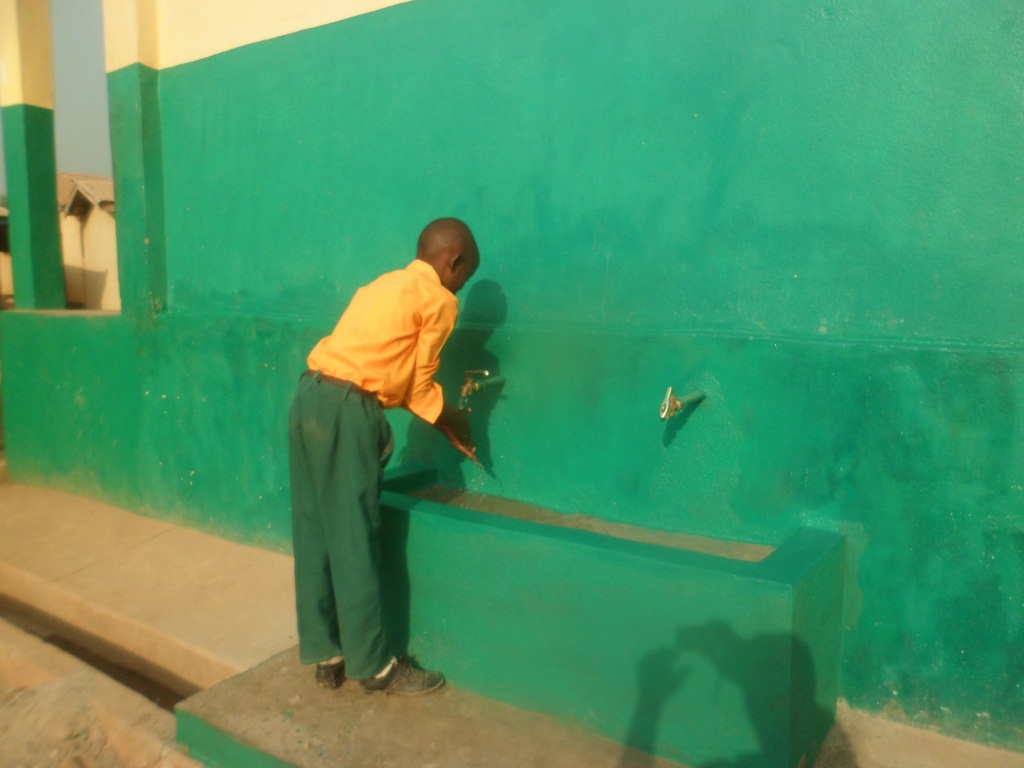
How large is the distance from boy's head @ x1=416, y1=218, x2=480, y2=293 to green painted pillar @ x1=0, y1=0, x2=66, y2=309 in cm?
430

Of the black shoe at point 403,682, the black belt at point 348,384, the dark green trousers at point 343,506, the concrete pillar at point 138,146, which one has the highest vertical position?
the concrete pillar at point 138,146

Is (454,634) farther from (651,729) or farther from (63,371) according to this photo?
(63,371)

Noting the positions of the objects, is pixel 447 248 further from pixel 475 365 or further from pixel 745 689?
pixel 745 689

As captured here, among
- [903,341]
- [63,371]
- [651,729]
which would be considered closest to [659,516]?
[651,729]

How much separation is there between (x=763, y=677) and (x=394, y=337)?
54.3 inches

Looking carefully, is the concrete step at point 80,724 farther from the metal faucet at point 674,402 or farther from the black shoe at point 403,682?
the metal faucet at point 674,402

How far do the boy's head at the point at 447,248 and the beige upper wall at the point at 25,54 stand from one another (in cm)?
449

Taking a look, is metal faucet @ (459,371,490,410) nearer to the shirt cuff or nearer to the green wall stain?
the shirt cuff

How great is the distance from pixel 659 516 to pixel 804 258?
0.95 metres

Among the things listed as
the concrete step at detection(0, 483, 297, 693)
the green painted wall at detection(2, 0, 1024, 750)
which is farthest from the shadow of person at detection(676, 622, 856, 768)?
the concrete step at detection(0, 483, 297, 693)

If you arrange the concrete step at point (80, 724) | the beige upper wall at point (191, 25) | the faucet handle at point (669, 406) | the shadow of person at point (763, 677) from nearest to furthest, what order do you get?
1. the shadow of person at point (763, 677)
2. the faucet handle at point (669, 406)
3. the concrete step at point (80, 724)
4. the beige upper wall at point (191, 25)

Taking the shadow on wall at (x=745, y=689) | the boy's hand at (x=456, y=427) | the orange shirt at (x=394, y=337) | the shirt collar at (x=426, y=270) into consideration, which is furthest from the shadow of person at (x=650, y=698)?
the shirt collar at (x=426, y=270)

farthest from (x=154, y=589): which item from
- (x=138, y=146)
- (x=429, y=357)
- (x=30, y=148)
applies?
(x=30, y=148)

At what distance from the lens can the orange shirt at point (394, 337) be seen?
8.02 feet
